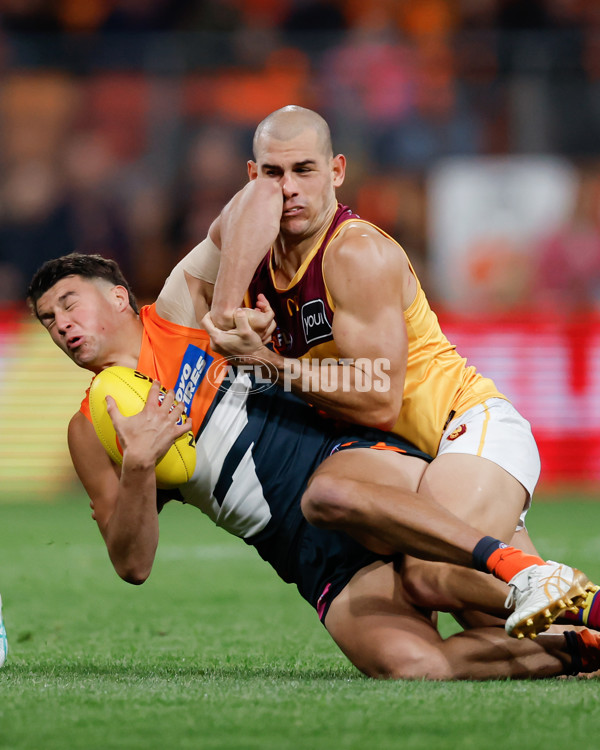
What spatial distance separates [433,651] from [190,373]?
1.42m

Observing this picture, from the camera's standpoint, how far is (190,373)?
15.2 feet

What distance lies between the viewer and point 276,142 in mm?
4602

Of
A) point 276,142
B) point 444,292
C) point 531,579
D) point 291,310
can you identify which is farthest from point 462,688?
point 444,292

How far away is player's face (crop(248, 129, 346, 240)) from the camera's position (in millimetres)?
4559

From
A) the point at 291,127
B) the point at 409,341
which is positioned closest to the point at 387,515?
the point at 409,341

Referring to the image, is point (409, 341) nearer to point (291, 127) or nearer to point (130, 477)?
point (291, 127)

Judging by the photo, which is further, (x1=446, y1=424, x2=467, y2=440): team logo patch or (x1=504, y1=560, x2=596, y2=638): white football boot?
(x1=446, y1=424, x2=467, y2=440): team logo patch

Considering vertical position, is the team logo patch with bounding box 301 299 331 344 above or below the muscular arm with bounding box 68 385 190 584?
above

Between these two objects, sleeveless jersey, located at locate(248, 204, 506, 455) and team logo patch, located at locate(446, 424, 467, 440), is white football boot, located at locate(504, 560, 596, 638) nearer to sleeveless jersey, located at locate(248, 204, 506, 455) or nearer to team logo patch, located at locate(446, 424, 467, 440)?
team logo patch, located at locate(446, 424, 467, 440)

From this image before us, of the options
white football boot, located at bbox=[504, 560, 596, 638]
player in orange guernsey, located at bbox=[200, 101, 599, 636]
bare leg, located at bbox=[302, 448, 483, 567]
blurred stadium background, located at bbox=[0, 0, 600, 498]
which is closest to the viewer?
white football boot, located at bbox=[504, 560, 596, 638]

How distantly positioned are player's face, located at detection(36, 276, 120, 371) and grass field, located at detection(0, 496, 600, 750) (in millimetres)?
1209

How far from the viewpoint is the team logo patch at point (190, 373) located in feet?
15.1

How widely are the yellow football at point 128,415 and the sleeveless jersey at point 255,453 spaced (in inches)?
4.2

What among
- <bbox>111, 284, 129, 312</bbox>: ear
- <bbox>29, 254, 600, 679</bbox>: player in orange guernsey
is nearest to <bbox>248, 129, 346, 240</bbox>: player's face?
<bbox>29, 254, 600, 679</bbox>: player in orange guernsey
